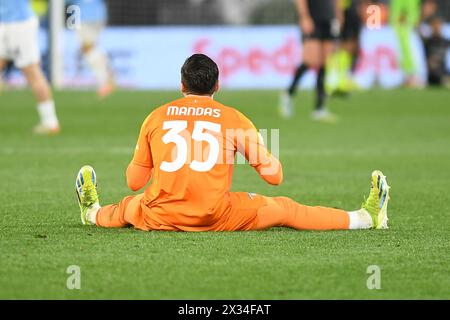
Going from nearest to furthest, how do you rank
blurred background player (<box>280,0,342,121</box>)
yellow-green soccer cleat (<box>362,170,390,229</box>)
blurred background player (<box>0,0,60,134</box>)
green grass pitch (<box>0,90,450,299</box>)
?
green grass pitch (<box>0,90,450,299</box>) < yellow-green soccer cleat (<box>362,170,390,229</box>) < blurred background player (<box>0,0,60,134</box>) < blurred background player (<box>280,0,342,121</box>)

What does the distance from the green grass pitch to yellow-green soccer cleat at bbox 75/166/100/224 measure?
0.57ft

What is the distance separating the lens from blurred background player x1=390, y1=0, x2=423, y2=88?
24.5m

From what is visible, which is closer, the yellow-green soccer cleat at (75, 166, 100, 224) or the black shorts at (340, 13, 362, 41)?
the yellow-green soccer cleat at (75, 166, 100, 224)

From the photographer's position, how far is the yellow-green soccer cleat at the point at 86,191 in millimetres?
7188

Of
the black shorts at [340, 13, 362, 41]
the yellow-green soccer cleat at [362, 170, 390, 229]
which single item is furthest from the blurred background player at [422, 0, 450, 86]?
the yellow-green soccer cleat at [362, 170, 390, 229]

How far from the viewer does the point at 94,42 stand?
23812 mm

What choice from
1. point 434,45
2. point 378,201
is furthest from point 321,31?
point 378,201

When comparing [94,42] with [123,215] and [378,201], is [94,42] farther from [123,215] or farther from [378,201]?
[378,201]

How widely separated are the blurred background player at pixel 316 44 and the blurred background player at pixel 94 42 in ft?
20.1

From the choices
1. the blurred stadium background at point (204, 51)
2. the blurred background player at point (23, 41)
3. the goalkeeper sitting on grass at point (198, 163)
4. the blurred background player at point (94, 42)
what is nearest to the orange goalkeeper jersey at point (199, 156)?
the goalkeeper sitting on grass at point (198, 163)

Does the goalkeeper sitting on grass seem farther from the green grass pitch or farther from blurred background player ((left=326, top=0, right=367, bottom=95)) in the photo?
blurred background player ((left=326, top=0, right=367, bottom=95))

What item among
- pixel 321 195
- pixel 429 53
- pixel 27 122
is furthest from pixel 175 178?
pixel 429 53

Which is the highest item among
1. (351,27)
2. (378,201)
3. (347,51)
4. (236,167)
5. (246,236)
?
(351,27)

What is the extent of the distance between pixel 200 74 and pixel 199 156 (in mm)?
458
